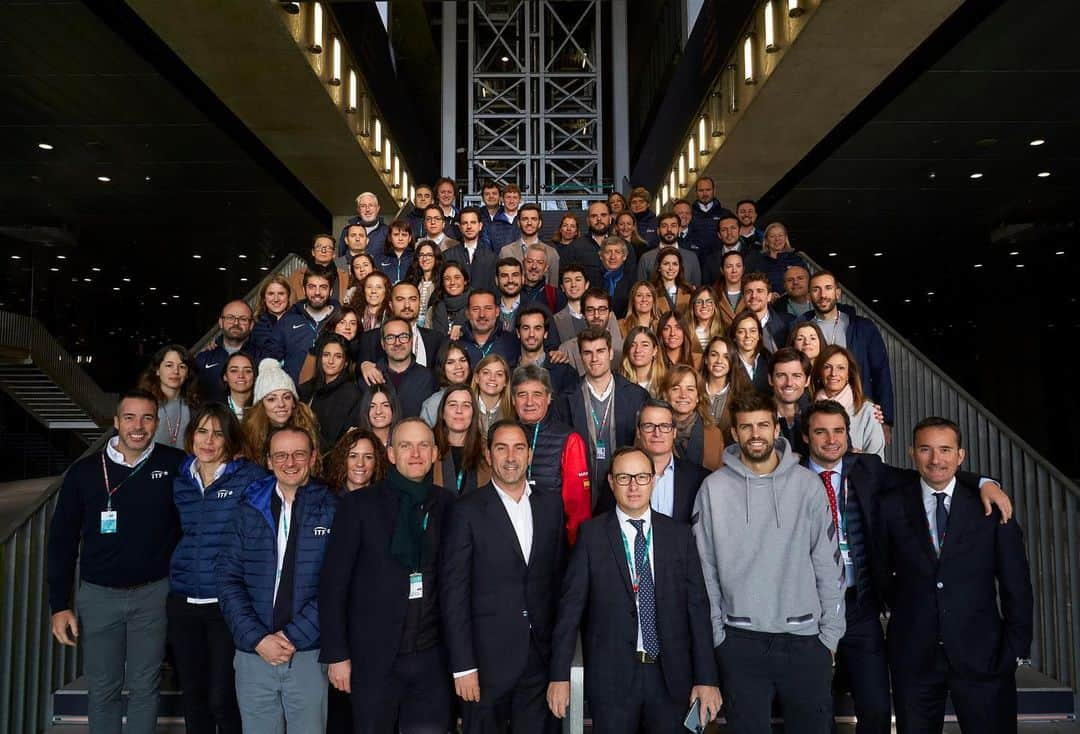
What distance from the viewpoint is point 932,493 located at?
385 centimetres

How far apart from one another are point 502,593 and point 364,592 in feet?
1.95

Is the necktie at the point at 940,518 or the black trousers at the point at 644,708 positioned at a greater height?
the necktie at the point at 940,518

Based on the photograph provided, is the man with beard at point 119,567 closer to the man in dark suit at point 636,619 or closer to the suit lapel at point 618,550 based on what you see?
the man in dark suit at point 636,619

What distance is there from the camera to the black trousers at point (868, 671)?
3680 mm

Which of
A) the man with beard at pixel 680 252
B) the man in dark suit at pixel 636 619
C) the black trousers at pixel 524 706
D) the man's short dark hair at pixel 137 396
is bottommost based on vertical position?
the black trousers at pixel 524 706

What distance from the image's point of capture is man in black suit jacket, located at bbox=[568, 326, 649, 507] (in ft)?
15.8

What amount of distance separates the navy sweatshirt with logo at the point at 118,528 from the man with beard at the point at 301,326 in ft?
7.00

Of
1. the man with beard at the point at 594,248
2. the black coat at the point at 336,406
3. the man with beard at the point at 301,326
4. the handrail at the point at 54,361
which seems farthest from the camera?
the handrail at the point at 54,361

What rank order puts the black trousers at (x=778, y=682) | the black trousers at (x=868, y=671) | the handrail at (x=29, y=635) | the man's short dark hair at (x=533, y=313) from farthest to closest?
the man's short dark hair at (x=533, y=313) → the handrail at (x=29, y=635) → the black trousers at (x=868, y=671) → the black trousers at (x=778, y=682)

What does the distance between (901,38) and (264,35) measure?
6684 mm

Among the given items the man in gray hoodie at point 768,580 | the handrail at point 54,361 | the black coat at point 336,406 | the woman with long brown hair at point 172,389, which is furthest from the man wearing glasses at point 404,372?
the handrail at point 54,361

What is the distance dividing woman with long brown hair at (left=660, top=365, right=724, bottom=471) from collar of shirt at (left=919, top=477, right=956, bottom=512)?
114 cm

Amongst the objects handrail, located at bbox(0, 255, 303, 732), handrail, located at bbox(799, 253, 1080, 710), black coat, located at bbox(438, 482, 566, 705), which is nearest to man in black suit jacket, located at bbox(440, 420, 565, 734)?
black coat, located at bbox(438, 482, 566, 705)

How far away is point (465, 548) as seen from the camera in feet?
11.7
